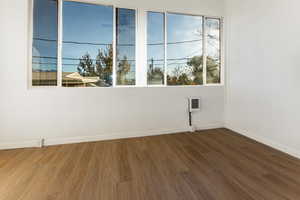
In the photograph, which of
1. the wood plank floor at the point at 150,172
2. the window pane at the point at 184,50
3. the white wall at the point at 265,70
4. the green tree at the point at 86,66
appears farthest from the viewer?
the window pane at the point at 184,50

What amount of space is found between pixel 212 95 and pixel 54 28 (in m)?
3.34

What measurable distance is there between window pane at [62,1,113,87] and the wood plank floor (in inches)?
48.0

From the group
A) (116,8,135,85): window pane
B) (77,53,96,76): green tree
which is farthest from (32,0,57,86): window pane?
(116,8,135,85): window pane

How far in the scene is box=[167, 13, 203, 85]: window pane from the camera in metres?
3.67

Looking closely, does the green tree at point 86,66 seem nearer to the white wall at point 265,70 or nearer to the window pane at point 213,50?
the window pane at point 213,50

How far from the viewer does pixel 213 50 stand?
393 cm

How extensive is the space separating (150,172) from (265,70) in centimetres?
246

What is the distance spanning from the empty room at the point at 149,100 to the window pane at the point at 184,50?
0.08ft

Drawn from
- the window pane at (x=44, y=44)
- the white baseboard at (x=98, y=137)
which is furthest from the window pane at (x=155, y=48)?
the window pane at (x=44, y=44)

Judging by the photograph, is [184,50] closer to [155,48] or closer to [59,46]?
[155,48]

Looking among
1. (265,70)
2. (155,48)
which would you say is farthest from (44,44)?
(265,70)

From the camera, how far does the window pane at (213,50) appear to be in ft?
12.8

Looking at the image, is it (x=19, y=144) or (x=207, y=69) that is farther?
(x=207, y=69)

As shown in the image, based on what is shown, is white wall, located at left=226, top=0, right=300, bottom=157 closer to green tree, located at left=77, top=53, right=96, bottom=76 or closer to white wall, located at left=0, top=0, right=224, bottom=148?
white wall, located at left=0, top=0, right=224, bottom=148
